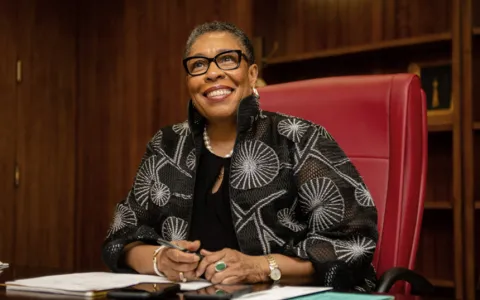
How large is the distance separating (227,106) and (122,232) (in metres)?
0.44

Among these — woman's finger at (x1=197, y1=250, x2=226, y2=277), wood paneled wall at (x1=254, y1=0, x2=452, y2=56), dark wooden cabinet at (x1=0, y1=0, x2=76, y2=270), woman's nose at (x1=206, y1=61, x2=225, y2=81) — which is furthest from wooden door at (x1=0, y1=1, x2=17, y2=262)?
woman's finger at (x1=197, y1=250, x2=226, y2=277)

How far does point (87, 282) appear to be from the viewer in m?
1.22

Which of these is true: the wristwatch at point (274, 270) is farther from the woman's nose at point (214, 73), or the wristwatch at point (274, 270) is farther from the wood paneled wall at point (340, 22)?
the wood paneled wall at point (340, 22)

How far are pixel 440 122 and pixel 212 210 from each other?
5.54ft

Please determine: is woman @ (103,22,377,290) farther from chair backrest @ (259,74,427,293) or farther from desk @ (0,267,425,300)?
desk @ (0,267,425,300)

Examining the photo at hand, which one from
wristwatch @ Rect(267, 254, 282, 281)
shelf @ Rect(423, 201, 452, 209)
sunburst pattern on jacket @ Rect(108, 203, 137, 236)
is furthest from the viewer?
shelf @ Rect(423, 201, 452, 209)

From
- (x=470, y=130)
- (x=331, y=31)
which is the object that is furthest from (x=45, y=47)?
(x=470, y=130)

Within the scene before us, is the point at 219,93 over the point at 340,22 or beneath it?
beneath

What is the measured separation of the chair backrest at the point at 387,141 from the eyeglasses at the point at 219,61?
0.88 feet

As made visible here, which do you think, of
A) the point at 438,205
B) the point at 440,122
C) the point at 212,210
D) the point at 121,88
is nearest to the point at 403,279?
the point at 212,210

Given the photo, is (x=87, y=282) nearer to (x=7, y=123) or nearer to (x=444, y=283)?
(x=444, y=283)

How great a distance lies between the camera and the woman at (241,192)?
4.98ft

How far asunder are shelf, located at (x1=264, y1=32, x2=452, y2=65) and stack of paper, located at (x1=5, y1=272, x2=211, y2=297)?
206 cm

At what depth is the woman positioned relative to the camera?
4.98 feet
